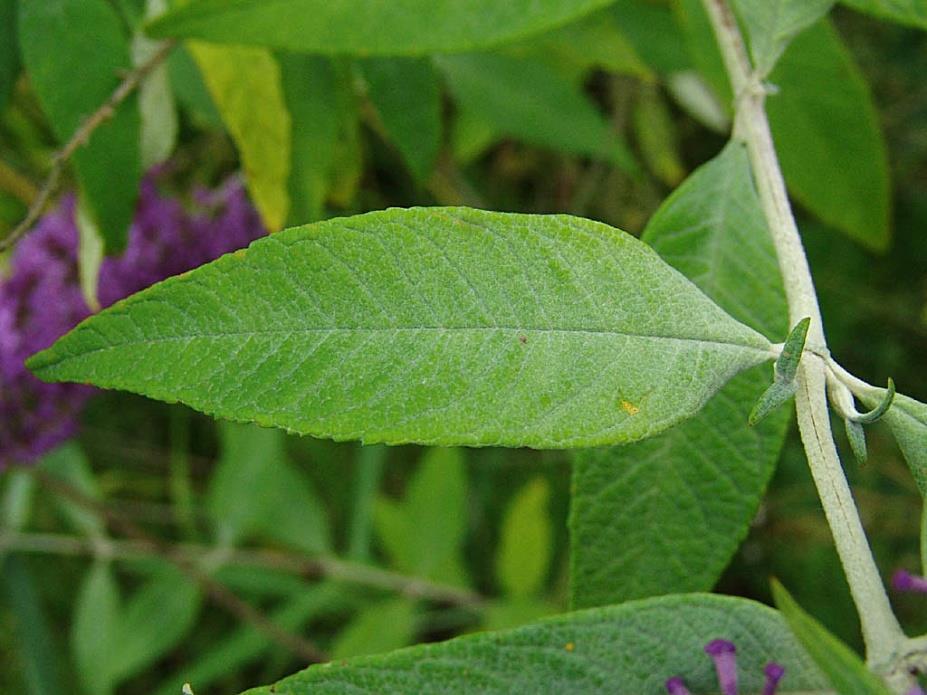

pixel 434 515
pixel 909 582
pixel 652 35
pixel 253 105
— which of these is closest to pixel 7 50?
pixel 253 105

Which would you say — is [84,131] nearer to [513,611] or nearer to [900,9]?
[900,9]

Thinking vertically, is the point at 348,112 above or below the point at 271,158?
above

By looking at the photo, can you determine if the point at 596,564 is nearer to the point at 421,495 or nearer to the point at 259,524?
→ the point at 421,495

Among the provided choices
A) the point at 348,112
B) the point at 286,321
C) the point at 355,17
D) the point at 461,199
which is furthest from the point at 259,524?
the point at 286,321

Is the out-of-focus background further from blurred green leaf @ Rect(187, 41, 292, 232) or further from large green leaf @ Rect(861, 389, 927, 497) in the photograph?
large green leaf @ Rect(861, 389, 927, 497)

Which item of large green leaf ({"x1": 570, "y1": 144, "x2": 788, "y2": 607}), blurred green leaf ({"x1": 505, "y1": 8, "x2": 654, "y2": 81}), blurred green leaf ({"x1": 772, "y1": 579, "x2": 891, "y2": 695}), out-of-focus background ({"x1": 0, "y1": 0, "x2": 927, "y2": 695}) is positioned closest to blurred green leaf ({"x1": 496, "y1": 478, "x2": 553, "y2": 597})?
out-of-focus background ({"x1": 0, "y1": 0, "x2": 927, "y2": 695})

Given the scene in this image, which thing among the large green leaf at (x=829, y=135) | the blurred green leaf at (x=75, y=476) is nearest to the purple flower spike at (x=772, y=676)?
the large green leaf at (x=829, y=135)

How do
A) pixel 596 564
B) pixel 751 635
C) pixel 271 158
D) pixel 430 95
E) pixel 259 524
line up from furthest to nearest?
pixel 259 524 < pixel 430 95 < pixel 271 158 < pixel 596 564 < pixel 751 635

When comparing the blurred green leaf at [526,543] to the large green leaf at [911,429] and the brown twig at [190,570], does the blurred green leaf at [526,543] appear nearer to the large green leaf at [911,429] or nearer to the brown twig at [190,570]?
the brown twig at [190,570]
